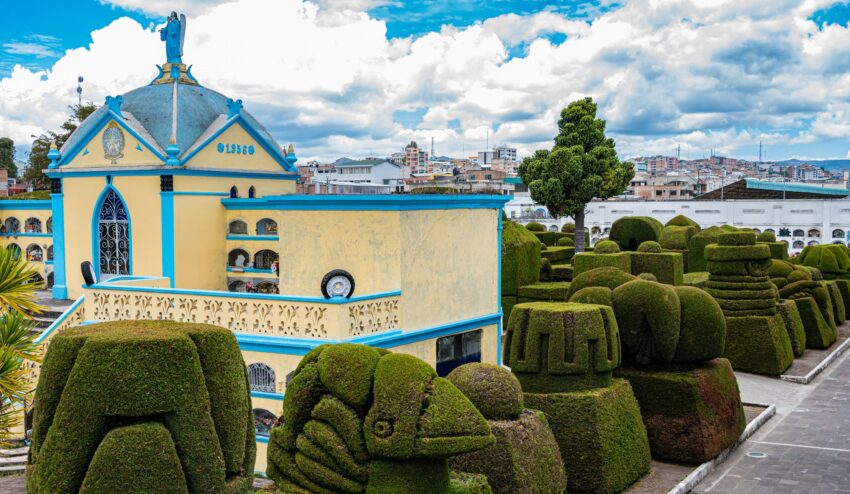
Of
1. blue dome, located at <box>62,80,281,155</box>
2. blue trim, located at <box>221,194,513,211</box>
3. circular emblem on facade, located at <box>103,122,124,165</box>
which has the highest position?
blue dome, located at <box>62,80,281,155</box>

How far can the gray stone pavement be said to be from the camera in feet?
52.5

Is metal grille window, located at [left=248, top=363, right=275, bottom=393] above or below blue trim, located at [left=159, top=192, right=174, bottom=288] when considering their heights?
below

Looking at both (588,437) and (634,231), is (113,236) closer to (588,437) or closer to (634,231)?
(588,437)

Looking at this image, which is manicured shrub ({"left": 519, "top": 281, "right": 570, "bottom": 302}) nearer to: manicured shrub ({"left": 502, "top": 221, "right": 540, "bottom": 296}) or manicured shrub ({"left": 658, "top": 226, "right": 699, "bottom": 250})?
manicured shrub ({"left": 502, "top": 221, "right": 540, "bottom": 296})

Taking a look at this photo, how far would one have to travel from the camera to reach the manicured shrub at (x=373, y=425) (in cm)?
938

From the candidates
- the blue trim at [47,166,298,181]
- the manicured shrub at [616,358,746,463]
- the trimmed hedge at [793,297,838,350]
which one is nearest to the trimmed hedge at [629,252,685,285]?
the trimmed hedge at [793,297,838,350]

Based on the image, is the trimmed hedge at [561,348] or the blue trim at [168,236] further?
the blue trim at [168,236]

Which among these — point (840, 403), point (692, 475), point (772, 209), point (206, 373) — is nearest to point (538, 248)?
point (840, 403)

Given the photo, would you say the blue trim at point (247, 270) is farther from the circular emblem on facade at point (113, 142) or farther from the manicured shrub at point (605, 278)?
the manicured shrub at point (605, 278)

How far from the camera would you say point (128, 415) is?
736cm

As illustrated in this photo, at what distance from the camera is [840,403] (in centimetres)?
2281

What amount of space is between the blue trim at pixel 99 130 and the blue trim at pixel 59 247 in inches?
48.2

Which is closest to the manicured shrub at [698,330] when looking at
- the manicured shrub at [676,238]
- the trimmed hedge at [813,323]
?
the trimmed hedge at [813,323]

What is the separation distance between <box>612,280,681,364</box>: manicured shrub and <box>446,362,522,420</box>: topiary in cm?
540
